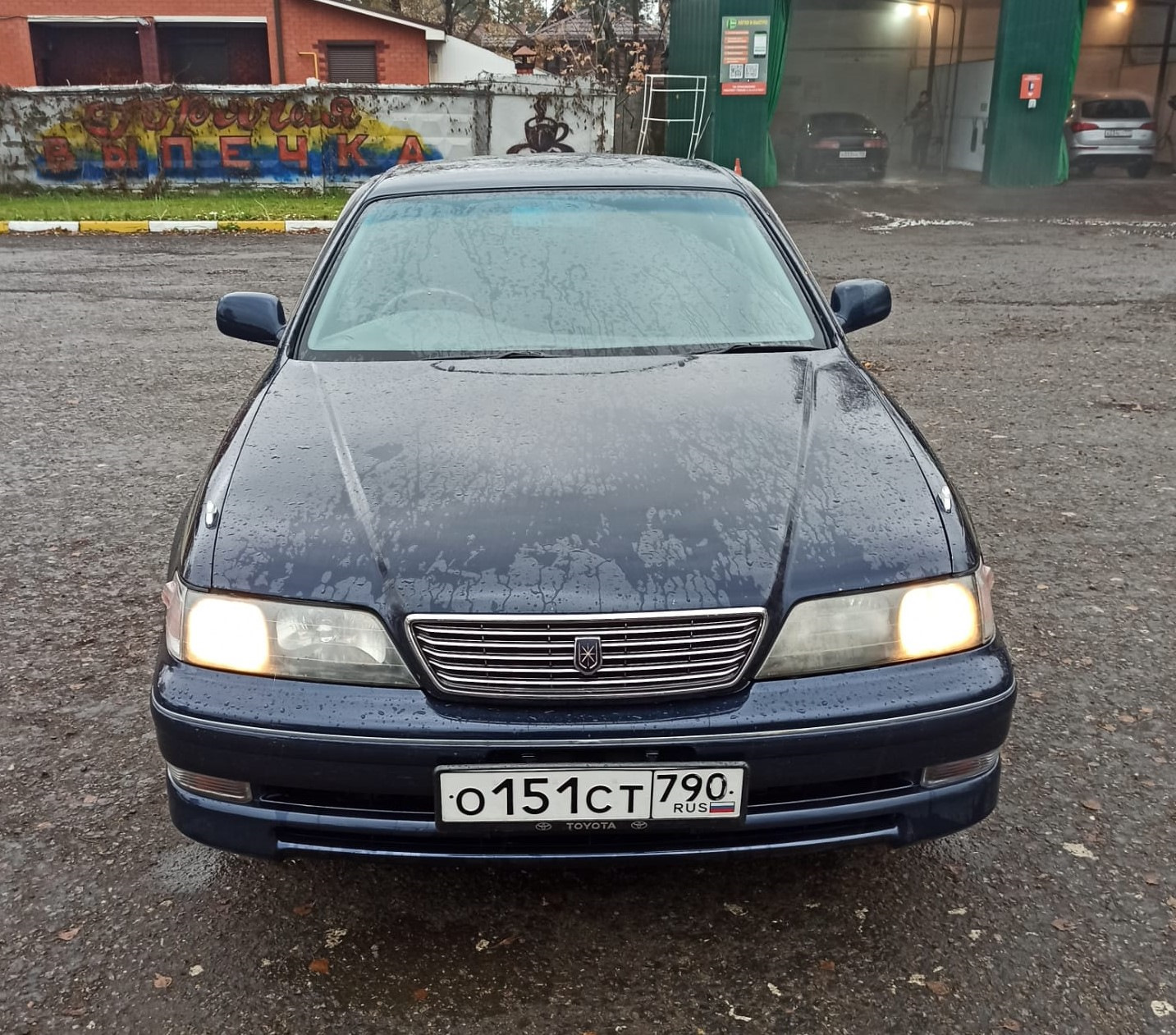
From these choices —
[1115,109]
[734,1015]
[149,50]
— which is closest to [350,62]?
[149,50]

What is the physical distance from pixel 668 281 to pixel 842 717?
5.33 ft

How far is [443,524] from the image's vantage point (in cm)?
211

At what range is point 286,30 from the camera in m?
28.7

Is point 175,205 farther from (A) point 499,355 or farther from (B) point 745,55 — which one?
(A) point 499,355

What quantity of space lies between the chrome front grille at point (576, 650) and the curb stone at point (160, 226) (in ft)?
44.5

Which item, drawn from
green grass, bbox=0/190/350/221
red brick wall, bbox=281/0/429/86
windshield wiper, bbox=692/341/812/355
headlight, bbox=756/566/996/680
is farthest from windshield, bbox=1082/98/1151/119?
headlight, bbox=756/566/996/680

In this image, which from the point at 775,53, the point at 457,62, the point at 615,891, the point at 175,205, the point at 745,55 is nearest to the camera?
the point at 615,891

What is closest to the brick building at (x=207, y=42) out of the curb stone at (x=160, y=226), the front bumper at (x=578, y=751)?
the curb stone at (x=160, y=226)

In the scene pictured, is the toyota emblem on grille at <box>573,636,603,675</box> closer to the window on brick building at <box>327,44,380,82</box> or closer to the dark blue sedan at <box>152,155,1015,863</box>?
the dark blue sedan at <box>152,155,1015,863</box>

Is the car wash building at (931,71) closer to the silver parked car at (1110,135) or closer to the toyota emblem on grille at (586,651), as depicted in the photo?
the silver parked car at (1110,135)

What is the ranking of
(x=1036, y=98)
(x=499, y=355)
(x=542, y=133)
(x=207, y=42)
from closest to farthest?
(x=499, y=355)
(x=542, y=133)
(x=1036, y=98)
(x=207, y=42)

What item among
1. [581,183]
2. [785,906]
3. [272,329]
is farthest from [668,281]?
[785,906]

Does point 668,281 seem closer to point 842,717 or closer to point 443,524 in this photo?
point 443,524

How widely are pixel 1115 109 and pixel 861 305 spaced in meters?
23.4
